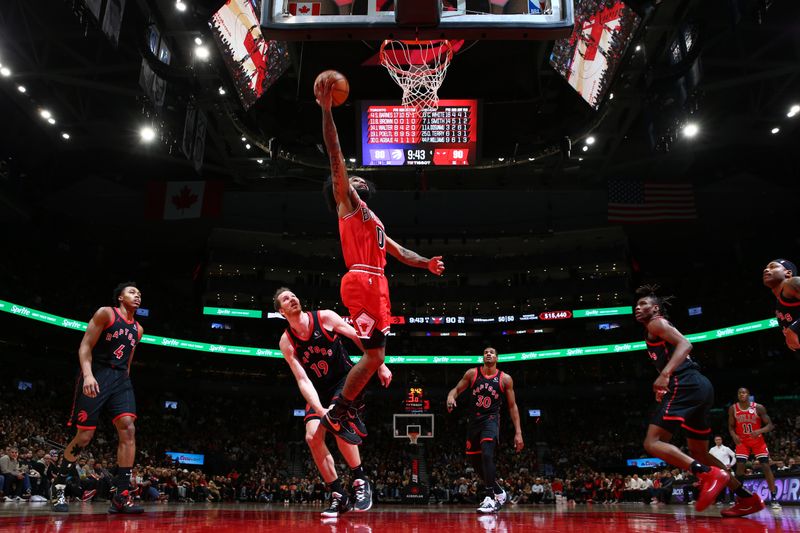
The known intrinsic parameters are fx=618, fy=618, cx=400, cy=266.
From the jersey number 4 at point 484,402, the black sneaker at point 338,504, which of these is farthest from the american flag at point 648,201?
the black sneaker at point 338,504

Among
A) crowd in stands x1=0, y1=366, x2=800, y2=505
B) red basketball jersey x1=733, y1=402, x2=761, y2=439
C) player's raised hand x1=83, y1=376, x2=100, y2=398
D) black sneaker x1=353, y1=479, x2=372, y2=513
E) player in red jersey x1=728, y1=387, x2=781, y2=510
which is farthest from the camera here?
crowd in stands x1=0, y1=366, x2=800, y2=505

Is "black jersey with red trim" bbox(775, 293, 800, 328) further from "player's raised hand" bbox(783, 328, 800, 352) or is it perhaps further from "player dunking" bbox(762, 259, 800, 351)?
"player's raised hand" bbox(783, 328, 800, 352)

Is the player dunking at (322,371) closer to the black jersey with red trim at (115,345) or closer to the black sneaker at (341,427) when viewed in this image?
the black sneaker at (341,427)

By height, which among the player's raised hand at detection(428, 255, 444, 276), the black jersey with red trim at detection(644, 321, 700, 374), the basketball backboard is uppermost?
the basketball backboard

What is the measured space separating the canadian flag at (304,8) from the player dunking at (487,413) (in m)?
4.93

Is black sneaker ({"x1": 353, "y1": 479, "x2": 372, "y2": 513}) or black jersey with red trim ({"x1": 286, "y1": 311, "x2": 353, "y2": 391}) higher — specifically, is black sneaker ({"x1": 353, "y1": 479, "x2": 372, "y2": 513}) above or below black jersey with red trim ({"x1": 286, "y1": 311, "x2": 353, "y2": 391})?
below

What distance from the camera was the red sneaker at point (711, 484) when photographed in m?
5.40

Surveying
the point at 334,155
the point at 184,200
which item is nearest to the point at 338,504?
the point at 334,155

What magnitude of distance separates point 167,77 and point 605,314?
88.4ft

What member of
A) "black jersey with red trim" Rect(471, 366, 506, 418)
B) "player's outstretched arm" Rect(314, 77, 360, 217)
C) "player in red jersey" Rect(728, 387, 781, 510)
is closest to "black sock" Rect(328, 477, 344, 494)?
"player's outstretched arm" Rect(314, 77, 360, 217)

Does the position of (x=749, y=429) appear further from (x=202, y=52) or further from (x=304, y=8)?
(x=202, y=52)

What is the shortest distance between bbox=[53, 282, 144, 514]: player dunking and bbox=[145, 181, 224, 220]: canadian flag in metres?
17.6

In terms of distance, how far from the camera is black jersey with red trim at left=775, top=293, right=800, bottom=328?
641 cm

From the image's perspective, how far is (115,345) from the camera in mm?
6914
